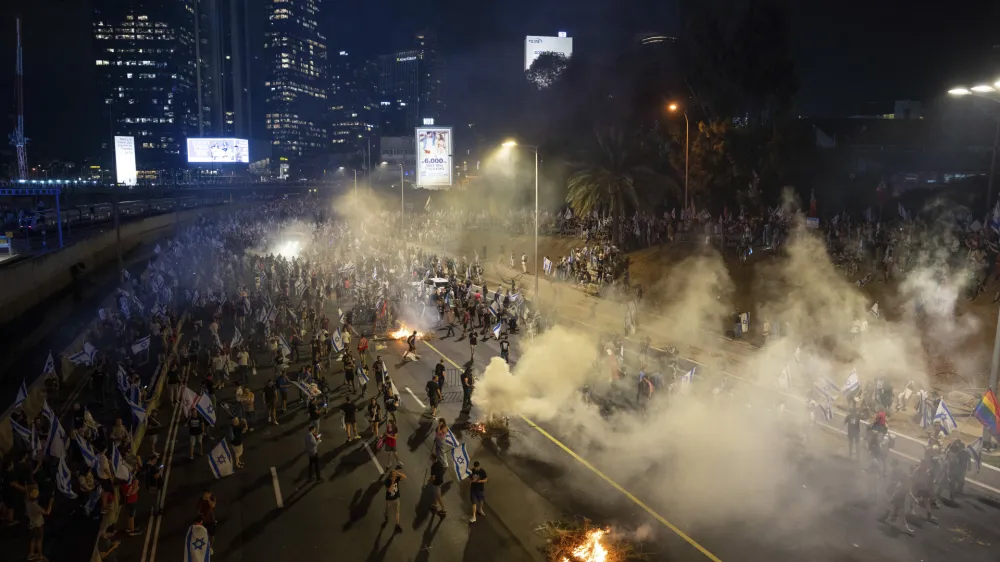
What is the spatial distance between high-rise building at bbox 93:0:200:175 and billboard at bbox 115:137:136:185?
7111cm

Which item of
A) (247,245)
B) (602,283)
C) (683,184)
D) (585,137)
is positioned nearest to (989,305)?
(602,283)

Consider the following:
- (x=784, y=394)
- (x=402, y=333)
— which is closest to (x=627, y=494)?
(x=784, y=394)

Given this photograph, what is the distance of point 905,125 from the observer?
38.1m

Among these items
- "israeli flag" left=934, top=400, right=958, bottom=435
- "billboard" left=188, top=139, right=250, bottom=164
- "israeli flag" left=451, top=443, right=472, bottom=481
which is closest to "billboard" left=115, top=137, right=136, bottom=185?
"billboard" left=188, top=139, right=250, bottom=164

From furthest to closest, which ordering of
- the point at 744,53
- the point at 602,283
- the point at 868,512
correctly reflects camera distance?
1. the point at 744,53
2. the point at 602,283
3. the point at 868,512

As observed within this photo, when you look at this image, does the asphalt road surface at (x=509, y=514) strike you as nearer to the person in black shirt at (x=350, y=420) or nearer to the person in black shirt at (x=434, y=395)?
the person in black shirt at (x=350, y=420)

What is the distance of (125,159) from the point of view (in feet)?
260

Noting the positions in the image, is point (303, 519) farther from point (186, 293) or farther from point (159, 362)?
point (186, 293)

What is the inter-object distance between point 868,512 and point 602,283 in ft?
65.2

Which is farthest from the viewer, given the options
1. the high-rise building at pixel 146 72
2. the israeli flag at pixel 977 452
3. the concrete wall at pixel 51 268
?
the high-rise building at pixel 146 72

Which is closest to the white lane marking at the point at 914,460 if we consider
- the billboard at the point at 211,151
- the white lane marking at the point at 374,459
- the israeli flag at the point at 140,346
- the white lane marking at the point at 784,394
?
the white lane marking at the point at 784,394

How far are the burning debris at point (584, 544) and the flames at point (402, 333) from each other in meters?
14.8

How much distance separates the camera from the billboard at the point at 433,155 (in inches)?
2103

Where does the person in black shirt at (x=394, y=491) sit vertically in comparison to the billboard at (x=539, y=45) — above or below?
below
